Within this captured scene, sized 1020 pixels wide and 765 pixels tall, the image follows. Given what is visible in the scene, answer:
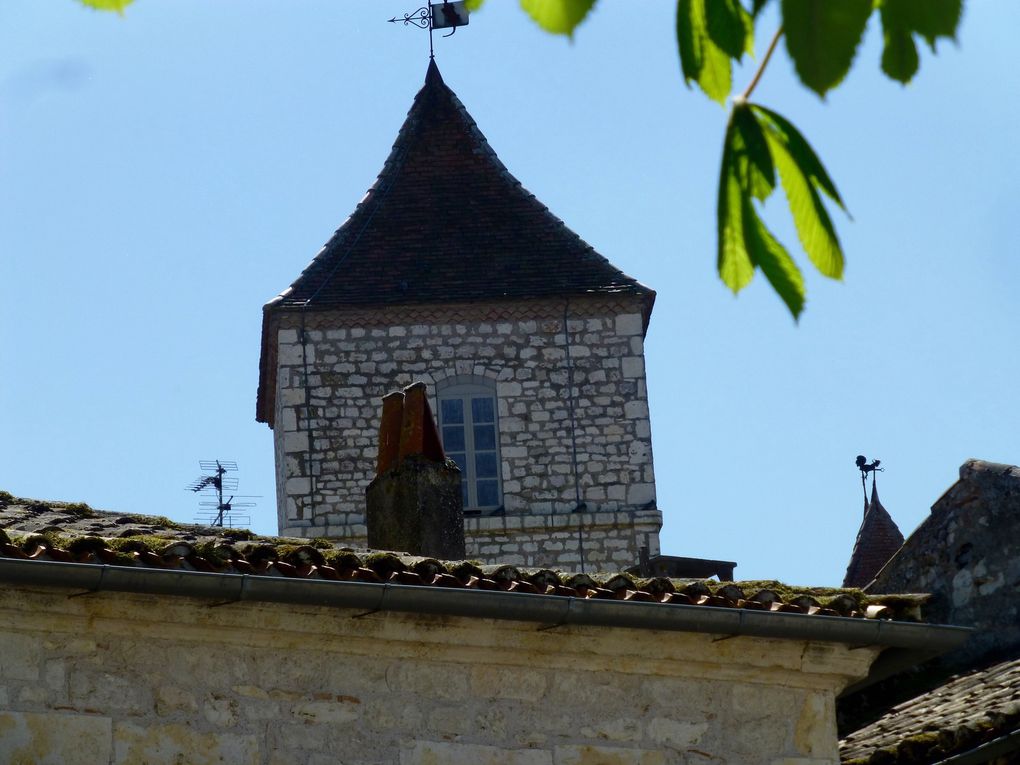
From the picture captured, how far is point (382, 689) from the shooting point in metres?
6.56

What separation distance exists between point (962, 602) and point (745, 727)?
2.76 metres

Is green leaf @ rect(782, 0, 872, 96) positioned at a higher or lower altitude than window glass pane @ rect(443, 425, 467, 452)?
lower

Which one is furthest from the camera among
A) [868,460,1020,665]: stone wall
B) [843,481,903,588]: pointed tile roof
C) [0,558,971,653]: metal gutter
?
[843,481,903,588]: pointed tile roof

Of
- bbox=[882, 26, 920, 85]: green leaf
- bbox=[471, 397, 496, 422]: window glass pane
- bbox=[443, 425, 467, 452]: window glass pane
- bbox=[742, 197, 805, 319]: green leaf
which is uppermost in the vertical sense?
bbox=[471, 397, 496, 422]: window glass pane

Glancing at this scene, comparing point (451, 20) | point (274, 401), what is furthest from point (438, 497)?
point (451, 20)

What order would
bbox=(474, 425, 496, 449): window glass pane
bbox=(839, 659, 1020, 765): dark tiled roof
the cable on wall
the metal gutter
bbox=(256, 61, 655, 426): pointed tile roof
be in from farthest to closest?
bbox=(256, 61, 655, 426): pointed tile roof
bbox=(474, 425, 496, 449): window glass pane
the cable on wall
bbox=(839, 659, 1020, 765): dark tiled roof
the metal gutter

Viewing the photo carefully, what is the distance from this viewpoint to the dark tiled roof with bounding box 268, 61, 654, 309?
1941 cm

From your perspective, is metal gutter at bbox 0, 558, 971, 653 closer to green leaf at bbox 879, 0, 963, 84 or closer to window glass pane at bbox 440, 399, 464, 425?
green leaf at bbox 879, 0, 963, 84

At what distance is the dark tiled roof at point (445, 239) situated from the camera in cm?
1941

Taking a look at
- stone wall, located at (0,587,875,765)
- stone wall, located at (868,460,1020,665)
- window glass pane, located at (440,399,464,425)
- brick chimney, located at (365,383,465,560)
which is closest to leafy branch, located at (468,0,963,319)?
stone wall, located at (0,587,875,765)

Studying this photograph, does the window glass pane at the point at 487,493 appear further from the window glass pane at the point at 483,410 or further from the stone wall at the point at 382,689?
→ the stone wall at the point at 382,689

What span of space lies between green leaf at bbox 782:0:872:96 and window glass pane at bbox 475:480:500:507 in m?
16.5

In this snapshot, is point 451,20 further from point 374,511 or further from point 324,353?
point 374,511

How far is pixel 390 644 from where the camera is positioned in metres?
6.58
